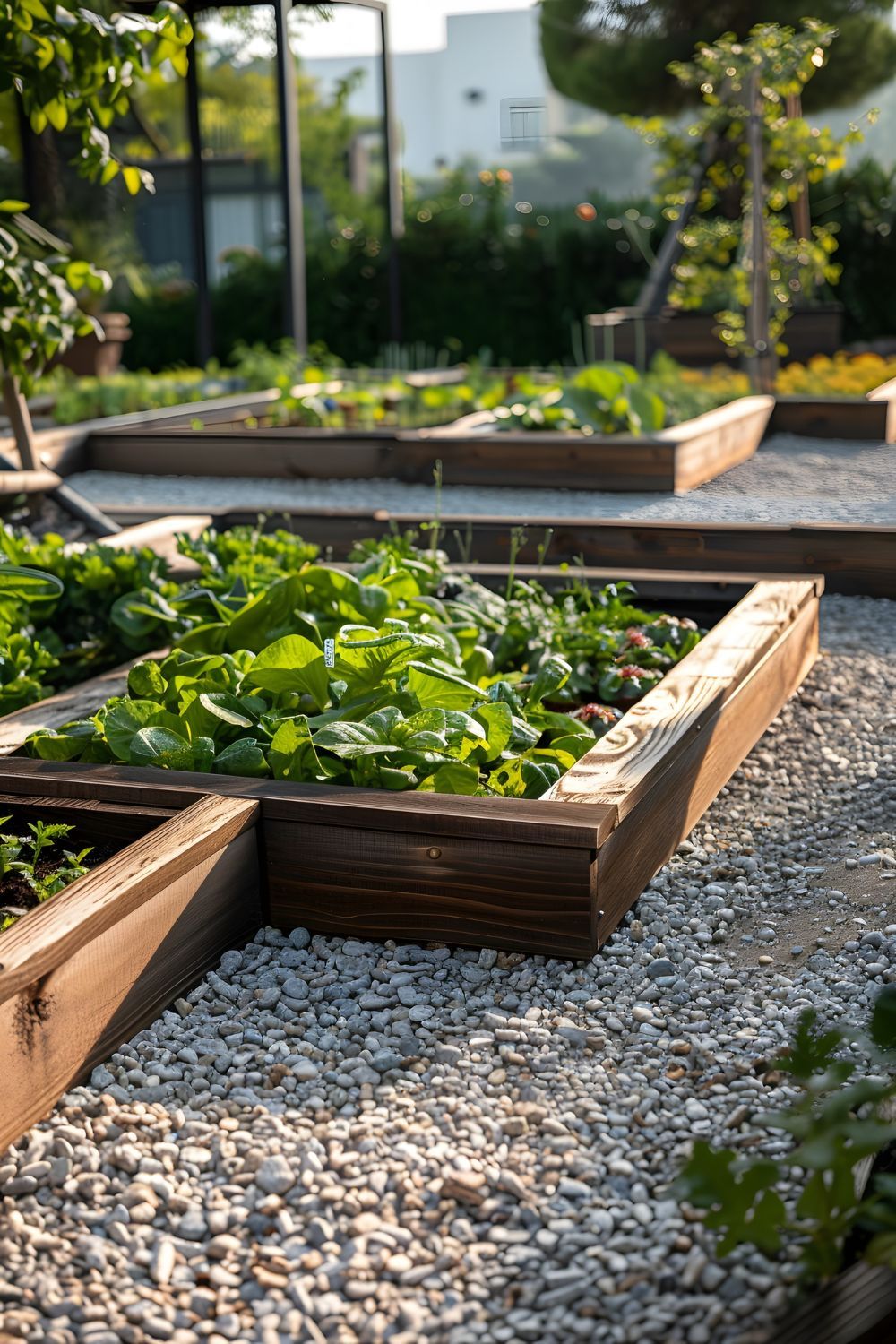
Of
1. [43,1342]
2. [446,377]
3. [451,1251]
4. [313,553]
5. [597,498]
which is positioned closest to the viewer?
[43,1342]

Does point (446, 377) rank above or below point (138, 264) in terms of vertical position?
below

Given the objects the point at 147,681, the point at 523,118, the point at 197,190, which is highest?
the point at 523,118

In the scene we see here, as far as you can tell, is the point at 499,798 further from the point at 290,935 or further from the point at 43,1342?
the point at 43,1342

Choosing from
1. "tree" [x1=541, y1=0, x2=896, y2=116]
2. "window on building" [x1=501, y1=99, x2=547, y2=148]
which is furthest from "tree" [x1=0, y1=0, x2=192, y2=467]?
"window on building" [x1=501, y1=99, x2=547, y2=148]

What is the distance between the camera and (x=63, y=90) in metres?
2.85

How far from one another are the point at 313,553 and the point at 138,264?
10.6 metres

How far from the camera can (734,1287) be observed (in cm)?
139

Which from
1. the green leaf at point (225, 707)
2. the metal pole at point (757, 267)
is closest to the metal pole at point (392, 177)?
the metal pole at point (757, 267)

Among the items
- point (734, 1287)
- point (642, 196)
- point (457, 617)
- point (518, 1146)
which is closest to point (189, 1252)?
point (518, 1146)

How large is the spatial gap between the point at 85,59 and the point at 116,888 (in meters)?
1.81

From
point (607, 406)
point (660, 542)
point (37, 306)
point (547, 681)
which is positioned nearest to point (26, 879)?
point (547, 681)

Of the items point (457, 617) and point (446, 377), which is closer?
point (457, 617)

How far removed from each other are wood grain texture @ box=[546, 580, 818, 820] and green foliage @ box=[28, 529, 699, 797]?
130mm

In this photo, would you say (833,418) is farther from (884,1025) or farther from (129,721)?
(884,1025)
